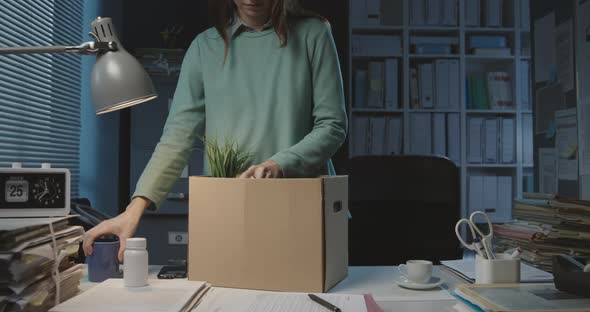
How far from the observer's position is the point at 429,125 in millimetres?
4035

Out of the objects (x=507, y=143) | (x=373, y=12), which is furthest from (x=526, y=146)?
(x=373, y=12)

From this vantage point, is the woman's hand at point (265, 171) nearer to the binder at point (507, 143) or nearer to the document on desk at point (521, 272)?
the document on desk at point (521, 272)

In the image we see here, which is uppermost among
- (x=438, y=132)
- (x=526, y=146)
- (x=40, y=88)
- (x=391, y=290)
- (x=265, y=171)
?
(x=40, y=88)

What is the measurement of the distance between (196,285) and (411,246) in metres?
1.20

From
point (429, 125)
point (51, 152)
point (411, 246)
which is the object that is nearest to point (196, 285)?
point (411, 246)

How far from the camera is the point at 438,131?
4035mm

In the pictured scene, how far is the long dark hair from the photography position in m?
1.41

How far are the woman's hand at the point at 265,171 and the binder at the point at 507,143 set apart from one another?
3.34 meters

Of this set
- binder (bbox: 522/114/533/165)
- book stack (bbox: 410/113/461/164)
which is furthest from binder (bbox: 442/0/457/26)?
binder (bbox: 522/114/533/165)

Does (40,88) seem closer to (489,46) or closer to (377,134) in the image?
(377,134)

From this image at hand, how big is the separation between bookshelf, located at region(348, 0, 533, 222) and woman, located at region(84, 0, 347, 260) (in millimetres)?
2621

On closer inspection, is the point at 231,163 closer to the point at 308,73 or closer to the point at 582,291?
the point at 308,73

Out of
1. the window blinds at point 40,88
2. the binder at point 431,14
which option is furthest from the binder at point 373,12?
the window blinds at point 40,88

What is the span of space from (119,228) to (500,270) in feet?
2.66
